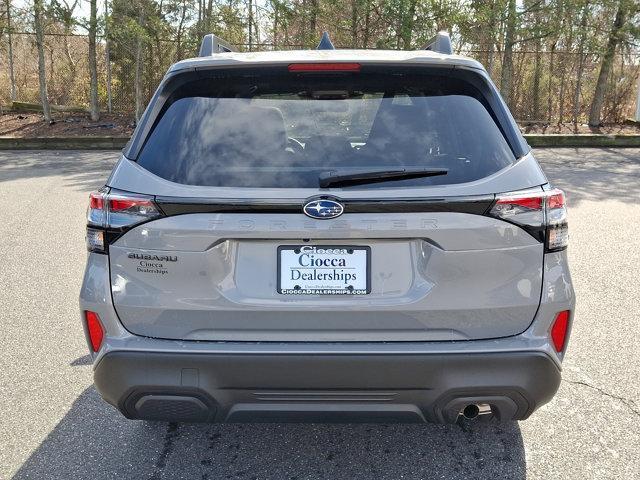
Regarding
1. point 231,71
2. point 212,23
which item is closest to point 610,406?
point 231,71

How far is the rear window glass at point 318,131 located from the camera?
7.32 ft

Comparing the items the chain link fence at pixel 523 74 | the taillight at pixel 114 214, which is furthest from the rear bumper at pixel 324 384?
the chain link fence at pixel 523 74

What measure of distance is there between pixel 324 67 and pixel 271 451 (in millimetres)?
1738

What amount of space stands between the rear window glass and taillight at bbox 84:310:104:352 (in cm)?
61

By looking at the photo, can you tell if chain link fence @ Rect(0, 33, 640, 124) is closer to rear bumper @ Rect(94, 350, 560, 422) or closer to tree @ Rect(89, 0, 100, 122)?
tree @ Rect(89, 0, 100, 122)

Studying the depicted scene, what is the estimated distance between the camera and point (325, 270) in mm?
2193

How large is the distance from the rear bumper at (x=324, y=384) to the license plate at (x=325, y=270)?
0.24 metres

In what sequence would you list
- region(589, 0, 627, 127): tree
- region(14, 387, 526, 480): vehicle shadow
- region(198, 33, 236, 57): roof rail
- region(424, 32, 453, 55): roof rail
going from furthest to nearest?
region(589, 0, 627, 127): tree → region(424, 32, 453, 55): roof rail → region(198, 33, 236, 57): roof rail → region(14, 387, 526, 480): vehicle shadow

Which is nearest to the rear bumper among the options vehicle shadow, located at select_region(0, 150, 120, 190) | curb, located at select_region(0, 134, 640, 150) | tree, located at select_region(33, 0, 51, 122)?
vehicle shadow, located at select_region(0, 150, 120, 190)

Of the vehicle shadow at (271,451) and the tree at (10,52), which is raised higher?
the tree at (10,52)

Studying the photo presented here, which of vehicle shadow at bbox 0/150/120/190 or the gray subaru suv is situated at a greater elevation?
the gray subaru suv

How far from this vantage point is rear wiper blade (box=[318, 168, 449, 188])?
7.10 feet

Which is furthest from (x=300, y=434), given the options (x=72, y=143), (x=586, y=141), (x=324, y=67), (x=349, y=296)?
(x=586, y=141)

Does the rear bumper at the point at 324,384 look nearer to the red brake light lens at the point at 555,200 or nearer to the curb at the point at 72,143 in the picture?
the red brake light lens at the point at 555,200
